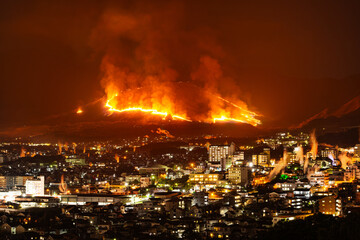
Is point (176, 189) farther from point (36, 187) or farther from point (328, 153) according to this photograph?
point (328, 153)

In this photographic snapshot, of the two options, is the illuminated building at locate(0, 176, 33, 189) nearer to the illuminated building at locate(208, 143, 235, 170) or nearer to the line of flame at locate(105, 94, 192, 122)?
the illuminated building at locate(208, 143, 235, 170)

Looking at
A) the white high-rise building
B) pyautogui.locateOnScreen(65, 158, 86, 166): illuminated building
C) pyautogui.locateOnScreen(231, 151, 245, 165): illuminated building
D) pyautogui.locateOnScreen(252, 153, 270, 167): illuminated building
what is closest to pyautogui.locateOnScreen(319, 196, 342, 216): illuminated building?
pyautogui.locateOnScreen(231, 151, 245, 165): illuminated building

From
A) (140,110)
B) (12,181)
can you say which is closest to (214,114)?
(140,110)

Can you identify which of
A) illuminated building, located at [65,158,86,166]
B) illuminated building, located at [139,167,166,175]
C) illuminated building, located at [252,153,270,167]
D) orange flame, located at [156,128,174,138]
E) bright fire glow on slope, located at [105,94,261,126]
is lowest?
illuminated building, located at [139,167,166,175]

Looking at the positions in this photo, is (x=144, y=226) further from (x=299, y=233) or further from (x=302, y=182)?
(x=302, y=182)

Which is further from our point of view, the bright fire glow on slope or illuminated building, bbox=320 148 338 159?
the bright fire glow on slope

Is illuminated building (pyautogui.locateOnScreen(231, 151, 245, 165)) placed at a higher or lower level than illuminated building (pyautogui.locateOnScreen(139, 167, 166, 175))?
higher

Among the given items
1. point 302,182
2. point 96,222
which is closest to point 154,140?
point 302,182
